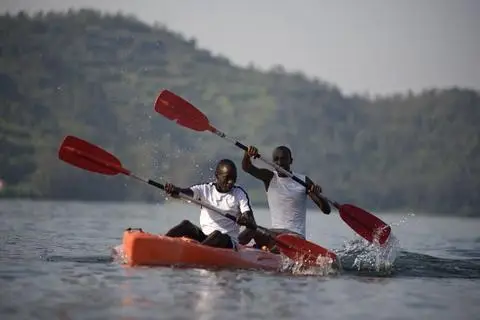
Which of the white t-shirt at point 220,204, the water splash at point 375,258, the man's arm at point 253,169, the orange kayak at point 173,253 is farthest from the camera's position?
the water splash at point 375,258

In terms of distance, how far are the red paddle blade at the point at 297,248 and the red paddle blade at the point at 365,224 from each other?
1802 millimetres

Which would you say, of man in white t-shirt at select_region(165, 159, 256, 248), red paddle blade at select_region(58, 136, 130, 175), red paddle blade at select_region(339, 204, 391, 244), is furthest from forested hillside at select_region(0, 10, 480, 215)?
man in white t-shirt at select_region(165, 159, 256, 248)

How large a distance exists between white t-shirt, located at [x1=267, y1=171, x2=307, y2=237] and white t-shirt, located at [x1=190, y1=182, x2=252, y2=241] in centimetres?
50

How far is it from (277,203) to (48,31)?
267ft

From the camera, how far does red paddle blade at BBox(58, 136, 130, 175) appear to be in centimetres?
1533

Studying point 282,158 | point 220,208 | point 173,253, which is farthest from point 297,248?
point 173,253

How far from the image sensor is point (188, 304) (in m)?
11.4

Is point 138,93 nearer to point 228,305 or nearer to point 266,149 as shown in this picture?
point 266,149

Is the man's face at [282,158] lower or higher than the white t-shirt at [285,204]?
higher

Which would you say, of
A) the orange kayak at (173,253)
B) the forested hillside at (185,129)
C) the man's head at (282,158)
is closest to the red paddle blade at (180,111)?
the man's head at (282,158)

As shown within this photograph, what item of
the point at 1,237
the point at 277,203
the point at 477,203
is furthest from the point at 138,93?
the point at 277,203

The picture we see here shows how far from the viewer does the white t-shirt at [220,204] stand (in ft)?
47.4

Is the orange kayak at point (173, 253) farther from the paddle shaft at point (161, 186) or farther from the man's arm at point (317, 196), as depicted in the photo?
the man's arm at point (317, 196)

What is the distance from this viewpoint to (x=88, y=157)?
50.6ft
